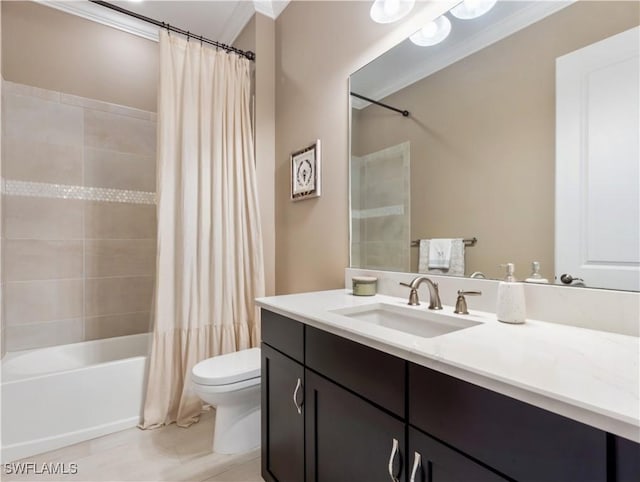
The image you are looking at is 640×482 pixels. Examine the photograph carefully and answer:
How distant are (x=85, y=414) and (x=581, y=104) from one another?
8.88ft

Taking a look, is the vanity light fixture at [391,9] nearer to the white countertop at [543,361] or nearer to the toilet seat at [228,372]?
the white countertop at [543,361]

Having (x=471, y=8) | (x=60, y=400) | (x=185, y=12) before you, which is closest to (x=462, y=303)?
(x=471, y=8)

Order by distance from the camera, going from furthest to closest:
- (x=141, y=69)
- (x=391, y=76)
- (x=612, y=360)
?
(x=141, y=69) → (x=391, y=76) → (x=612, y=360)

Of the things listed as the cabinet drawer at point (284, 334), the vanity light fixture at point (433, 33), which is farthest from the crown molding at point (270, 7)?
the cabinet drawer at point (284, 334)

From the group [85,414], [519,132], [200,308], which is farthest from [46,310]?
[519,132]

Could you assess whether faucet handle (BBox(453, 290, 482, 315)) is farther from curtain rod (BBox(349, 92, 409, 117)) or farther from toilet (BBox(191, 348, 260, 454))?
toilet (BBox(191, 348, 260, 454))

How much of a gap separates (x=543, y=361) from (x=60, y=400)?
2307 millimetres

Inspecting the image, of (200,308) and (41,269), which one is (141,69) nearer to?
(41,269)

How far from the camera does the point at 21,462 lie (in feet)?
5.45

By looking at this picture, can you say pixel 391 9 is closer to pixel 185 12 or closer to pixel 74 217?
pixel 185 12

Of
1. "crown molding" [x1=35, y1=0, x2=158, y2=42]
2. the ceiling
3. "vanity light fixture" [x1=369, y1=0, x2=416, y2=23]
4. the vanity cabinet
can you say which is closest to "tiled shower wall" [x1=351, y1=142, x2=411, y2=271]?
"vanity light fixture" [x1=369, y1=0, x2=416, y2=23]

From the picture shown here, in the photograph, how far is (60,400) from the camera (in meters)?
1.80

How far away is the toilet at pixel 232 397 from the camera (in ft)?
5.26

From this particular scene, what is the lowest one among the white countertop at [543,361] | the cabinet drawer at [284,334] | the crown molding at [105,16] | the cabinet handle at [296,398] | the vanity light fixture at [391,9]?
the cabinet handle at [296,398]
